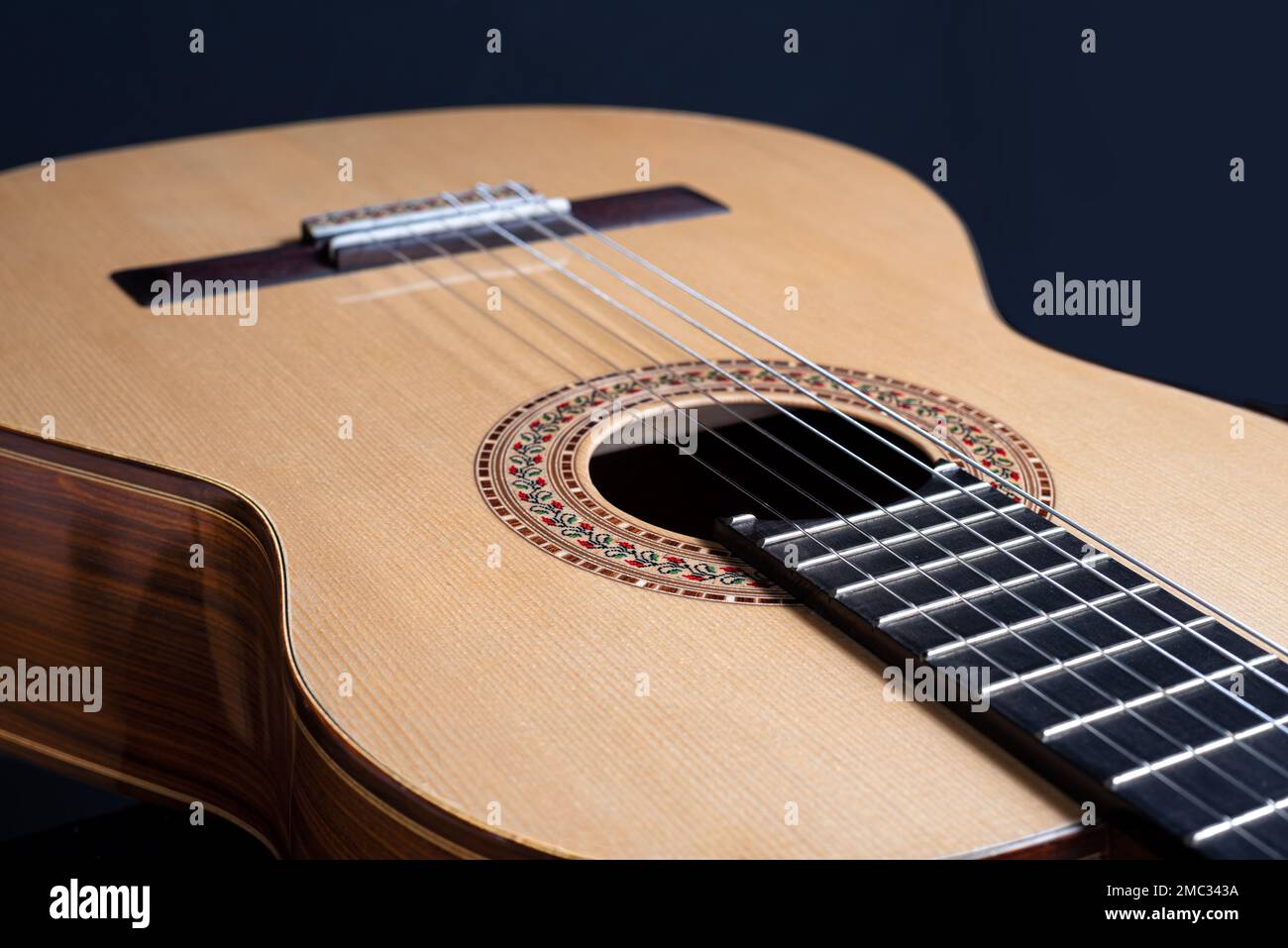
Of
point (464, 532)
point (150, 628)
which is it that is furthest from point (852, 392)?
point (150, 628)

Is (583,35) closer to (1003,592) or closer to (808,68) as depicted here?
(808,68)

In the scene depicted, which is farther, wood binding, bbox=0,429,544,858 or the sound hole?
the sound hole

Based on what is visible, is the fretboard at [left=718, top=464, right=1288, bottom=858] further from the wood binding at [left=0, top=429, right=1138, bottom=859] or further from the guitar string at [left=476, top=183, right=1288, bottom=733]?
the wood binding at [left=0, top=429, right=1138, bottom=859]

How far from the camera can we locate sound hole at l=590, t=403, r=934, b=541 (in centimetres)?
143

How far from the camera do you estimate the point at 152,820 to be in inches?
84.9

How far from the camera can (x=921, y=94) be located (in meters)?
3.28

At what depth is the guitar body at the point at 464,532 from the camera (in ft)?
3.07

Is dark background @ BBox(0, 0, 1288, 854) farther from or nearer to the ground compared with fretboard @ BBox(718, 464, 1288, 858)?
farther from the ground

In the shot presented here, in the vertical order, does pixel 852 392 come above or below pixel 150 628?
above

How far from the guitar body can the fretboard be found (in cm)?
3

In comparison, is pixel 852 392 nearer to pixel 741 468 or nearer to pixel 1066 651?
pixel 741 468

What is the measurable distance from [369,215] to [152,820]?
93cm

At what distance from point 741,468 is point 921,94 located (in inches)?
77.6

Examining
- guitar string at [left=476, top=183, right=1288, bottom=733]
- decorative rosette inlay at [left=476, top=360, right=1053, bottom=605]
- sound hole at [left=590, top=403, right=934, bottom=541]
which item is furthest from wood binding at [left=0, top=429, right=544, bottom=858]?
guitar string at [left=476, top=183, right=1288, bottom=733]
